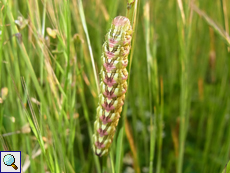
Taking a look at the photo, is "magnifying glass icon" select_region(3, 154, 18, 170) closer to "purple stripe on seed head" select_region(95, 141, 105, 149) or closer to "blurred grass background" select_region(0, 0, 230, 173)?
"blurred grass background" select_region(0, 0, 230, 173)

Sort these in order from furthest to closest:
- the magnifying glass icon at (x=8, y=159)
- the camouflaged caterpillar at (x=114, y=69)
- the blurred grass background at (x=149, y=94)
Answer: the blurred grass background at (x=149, y=94)
the magnifying glass icon at (x=8, y=159)
the camouflaged caterpillar at (x=114, y=69)

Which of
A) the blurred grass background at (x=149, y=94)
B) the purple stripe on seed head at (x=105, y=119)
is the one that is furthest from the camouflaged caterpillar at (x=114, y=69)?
the blurred grass background at (x=149, y=94)

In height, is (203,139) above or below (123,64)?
below

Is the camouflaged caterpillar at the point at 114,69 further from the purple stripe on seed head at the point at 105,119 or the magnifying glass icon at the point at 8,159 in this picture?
the magnifying glass icon at the point at 8,159

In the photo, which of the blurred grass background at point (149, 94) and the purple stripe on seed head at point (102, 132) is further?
the blurred grass background at point (149, 94)

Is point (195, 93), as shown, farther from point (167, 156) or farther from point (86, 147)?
point (86, 147)

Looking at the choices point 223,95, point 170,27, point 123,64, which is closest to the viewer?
point 123,64

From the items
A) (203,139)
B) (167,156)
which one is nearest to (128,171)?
(167,156)

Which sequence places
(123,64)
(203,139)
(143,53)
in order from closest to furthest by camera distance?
(123,64) < (203,139) < (143,53)

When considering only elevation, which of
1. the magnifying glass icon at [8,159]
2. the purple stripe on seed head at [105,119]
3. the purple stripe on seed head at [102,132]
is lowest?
the magnifying glass icon at [8,159]
